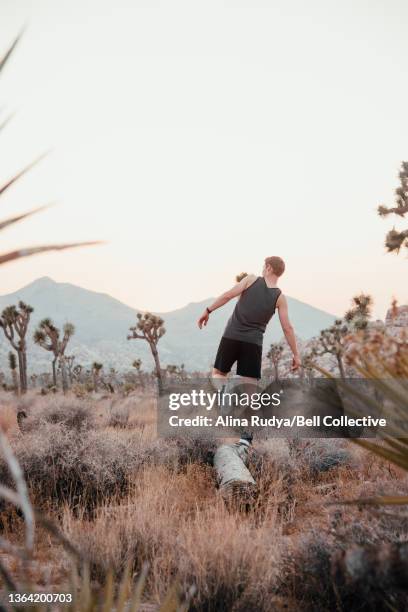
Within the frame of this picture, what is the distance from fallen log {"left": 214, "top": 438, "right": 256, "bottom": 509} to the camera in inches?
186

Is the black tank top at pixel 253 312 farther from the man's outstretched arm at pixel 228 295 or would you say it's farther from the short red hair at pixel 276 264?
the short red hair at pixel 276 264

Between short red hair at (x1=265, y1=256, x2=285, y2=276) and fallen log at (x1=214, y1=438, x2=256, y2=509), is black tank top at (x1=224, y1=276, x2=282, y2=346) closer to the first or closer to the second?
short red hair at (x1=265, y1=256, x2=285, y2=276)

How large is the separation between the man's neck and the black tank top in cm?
4

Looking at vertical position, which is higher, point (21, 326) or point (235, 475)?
point (21, 326)

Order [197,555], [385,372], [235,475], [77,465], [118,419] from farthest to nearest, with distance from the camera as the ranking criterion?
[118,419]
[77,465]
[235,475]
[197,555]
[385,372]

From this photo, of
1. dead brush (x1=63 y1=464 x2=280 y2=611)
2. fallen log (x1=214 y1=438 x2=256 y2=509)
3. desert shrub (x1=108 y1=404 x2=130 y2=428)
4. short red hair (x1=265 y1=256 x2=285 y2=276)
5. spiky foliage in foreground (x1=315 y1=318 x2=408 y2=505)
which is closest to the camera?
spiky foliage in foreground (x1=315 y1=318 x2=408 y2=505)

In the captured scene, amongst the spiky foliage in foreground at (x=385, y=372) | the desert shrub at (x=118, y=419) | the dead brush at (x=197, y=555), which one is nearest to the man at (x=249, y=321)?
the dead brush at (x=197, y=555)

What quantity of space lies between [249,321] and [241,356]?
436 mm

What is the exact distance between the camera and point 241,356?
6.16 meters

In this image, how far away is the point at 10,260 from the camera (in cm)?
112

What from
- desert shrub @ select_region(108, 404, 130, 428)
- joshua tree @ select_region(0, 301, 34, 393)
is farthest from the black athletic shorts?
joshua tree @ select_region(0, 301, 34, 393)

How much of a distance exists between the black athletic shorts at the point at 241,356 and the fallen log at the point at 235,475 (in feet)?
2.70

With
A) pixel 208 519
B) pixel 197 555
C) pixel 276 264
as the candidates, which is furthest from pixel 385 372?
pixel 276 264

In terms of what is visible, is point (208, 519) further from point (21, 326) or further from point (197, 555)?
point (21, 326)
